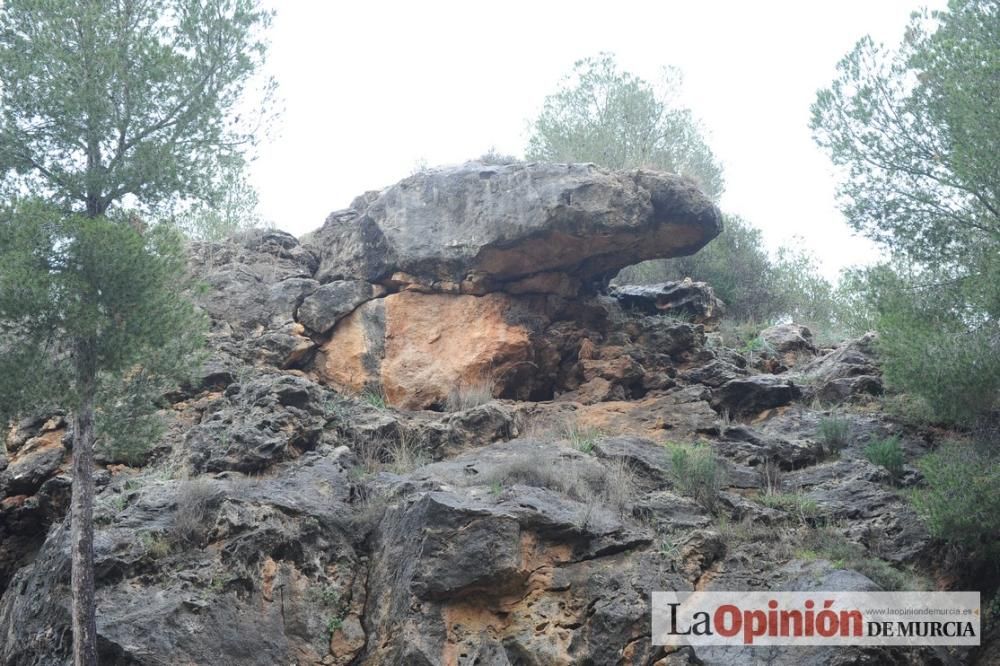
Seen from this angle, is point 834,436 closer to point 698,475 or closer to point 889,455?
point 889,455

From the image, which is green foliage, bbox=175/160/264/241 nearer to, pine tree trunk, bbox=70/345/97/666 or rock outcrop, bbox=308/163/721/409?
rock outcrop, bbox=308/163/721/409

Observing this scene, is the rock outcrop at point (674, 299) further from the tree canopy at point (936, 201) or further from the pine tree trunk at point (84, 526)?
the pine tree trunk at point (84, 526)

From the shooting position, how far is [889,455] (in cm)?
1349

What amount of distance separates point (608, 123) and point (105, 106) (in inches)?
567

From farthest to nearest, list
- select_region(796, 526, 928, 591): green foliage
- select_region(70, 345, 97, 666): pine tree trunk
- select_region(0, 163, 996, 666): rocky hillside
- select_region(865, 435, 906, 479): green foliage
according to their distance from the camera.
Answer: select_region(865, 435, 906, 479): green foliage → select_region(796, 526, 928, 591): green foliage → select_region(0, 163, 996, 666): rocky hillside → select_region(70, 345, 97, 666): pine tree trunk

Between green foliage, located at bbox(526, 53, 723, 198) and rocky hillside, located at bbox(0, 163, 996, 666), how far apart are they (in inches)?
263

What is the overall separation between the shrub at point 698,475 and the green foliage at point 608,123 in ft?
37.9

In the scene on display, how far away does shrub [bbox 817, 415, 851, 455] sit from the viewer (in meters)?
14.2

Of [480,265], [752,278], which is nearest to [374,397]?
[480,265]

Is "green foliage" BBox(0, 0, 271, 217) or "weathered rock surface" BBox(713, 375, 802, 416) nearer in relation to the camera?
"green foliage" BBox(0, 0, 271, 217)

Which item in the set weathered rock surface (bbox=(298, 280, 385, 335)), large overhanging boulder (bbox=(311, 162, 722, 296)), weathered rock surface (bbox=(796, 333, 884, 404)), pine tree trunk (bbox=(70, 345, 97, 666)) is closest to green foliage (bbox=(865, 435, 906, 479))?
weathered rock surface (bbox=(796, 333, 884, 404))

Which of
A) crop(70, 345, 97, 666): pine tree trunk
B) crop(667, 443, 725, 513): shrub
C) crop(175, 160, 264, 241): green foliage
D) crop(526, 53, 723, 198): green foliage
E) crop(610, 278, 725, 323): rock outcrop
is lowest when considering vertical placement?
crop(70, 345, 97, 666): pine tree trunk

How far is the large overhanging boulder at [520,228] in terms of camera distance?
1571 centimetres

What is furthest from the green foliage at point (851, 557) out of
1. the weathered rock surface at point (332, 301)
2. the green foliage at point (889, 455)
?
the weathered rock surface at point (332, 301)
